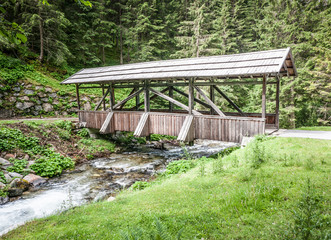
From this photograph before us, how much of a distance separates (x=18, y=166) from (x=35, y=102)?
30.0 ft

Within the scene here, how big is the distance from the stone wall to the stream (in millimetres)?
7900

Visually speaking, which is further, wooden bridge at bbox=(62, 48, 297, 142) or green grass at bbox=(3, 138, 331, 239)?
wooden bridge at bbox=(62, 48, 297, 142)

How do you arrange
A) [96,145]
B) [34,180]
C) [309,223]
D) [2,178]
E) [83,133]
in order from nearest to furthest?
[309,223] → [2,178] → [34,180] → [96,145] → [83,133]

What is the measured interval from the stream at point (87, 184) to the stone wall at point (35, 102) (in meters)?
7.90

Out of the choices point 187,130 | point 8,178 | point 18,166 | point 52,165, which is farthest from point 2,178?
point 187,130

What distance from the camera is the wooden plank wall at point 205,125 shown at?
30.7ft

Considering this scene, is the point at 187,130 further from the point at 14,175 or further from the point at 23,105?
the point at 23,105

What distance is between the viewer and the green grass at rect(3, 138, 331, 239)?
10.7 feet

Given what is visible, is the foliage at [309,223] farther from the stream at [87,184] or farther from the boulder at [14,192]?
the boulder at [14,192]

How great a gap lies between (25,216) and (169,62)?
9937mm

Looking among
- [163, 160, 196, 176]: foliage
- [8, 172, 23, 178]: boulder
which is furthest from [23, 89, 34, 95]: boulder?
[163, 160, 196, 176]: foliage

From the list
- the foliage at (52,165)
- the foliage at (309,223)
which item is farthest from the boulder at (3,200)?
the foliage at (309,223)

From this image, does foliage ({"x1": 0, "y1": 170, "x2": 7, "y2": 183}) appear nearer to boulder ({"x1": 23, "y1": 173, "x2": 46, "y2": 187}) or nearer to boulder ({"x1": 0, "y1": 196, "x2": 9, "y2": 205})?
boulder ({"x1": 23, "y1": 173, "x2": 46, "y2": 187})

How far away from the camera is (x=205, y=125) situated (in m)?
10.5
